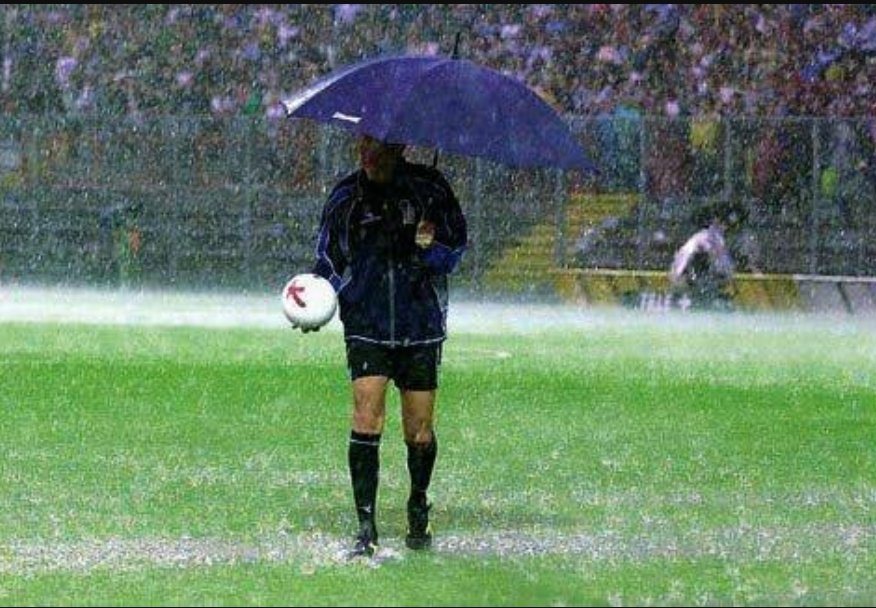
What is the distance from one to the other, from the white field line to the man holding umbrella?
0.39m

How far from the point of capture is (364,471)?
9.38 m

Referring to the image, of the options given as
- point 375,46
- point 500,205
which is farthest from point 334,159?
point 375,46

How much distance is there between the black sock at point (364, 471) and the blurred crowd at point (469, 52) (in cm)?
2517

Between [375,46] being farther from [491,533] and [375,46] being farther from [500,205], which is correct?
[491,533]

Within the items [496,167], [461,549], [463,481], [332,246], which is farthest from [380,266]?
[496,167]

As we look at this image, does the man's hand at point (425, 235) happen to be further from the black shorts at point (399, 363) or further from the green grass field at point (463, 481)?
the green grass field at point (463, 481)

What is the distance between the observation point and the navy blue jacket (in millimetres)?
9367

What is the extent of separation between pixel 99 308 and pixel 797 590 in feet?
74.6

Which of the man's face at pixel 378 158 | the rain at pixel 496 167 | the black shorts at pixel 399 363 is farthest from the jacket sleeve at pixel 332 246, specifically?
the rain at pixel 496 167

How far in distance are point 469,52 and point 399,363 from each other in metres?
27.7

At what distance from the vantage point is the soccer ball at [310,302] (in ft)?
30.6

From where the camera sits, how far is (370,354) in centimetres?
939

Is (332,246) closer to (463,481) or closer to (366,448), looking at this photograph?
(366,448)

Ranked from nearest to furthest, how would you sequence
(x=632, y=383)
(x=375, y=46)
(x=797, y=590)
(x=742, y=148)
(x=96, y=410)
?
1. (x=797, y=590)
2. (x=96, y=410)
3. (x=632, y=383)
4. (x=742, y=148)
5. (x=375, y=46)
